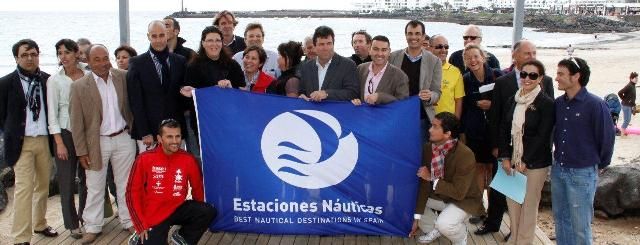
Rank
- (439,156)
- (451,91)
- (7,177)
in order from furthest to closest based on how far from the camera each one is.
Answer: (7,177), (451,91), (439,156)

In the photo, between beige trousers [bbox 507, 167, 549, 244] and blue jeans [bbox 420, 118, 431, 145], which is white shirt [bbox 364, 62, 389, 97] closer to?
blue jeans [bbox 420, 118, 431, 145]

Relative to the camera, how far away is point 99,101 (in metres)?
5.05

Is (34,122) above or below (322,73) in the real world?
below

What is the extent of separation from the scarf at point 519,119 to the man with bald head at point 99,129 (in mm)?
3468

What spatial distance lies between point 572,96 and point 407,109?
1.35 metres

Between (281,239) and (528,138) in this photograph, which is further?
(281,239)

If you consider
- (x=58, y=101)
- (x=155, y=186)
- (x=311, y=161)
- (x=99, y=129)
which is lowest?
(x=155, y=186)

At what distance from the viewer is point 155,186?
467 centimetres

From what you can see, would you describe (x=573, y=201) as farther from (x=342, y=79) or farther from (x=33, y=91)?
(x=33, y=91)

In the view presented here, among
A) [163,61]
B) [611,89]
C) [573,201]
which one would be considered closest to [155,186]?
[163,61]

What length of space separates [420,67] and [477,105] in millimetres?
716

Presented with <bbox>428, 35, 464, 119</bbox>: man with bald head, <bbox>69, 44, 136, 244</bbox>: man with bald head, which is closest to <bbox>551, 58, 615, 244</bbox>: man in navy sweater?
<bbox>428, 35, 464, 119</bbox>: man with bald head

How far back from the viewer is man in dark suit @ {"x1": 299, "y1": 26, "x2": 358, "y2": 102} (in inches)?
200

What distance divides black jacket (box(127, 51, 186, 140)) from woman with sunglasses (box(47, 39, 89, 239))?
0.65 m
